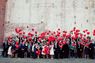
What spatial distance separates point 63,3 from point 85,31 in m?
3.19

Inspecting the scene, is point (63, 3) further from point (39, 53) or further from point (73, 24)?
point (39, 53)

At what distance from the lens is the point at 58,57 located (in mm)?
24797

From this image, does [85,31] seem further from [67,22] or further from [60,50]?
[60,50]

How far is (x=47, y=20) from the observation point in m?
28.1

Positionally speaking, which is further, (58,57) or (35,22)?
(35,22)

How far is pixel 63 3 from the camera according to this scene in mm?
28188

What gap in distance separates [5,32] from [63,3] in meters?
5.74

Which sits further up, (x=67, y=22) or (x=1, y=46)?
(x=67, y=22)

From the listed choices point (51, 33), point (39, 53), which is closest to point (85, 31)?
point (51, 33)

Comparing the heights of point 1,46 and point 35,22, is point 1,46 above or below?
below

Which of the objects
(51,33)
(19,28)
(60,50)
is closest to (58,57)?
(60,50)

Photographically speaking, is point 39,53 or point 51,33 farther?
point 51,33

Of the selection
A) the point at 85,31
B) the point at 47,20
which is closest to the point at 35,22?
the point at 47,20

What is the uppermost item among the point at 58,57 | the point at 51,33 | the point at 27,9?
the point at 27,9
